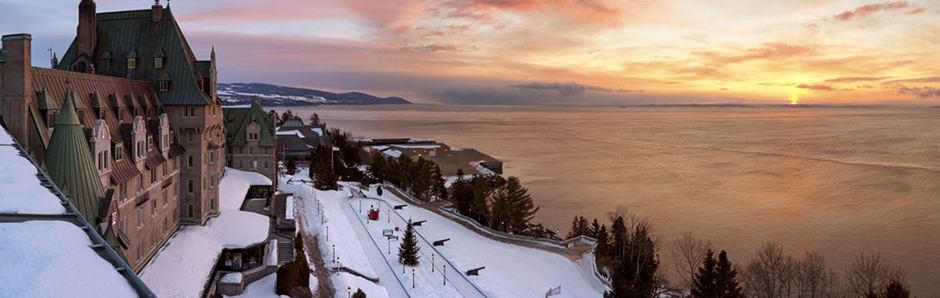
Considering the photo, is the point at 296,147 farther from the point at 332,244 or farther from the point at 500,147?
the point at 500,147

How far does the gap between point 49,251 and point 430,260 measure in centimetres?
3153

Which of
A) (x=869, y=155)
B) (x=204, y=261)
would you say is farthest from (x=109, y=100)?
(x=869, y=155)

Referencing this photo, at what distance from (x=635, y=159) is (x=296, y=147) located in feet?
235

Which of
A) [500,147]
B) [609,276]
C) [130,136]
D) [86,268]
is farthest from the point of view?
[500,147]

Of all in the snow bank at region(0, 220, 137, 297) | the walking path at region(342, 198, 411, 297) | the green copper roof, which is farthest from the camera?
the green copper roof

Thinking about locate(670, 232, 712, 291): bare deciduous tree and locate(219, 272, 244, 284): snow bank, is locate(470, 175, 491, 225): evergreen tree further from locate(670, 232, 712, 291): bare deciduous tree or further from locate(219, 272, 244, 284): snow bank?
locate(219, 272, 244, 284): snow bank

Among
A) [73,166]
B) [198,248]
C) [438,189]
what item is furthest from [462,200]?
[73,166]

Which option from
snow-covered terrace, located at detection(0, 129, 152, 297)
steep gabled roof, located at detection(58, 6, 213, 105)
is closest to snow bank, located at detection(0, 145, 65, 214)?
snow-covered terrace, located at detection(0, 129, 152, 297)

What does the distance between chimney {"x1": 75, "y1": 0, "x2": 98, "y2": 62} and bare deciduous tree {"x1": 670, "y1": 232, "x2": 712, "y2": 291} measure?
4236cm

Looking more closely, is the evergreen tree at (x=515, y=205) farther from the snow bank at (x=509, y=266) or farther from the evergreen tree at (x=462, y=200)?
the evergreen tree at (x=462, y=200)

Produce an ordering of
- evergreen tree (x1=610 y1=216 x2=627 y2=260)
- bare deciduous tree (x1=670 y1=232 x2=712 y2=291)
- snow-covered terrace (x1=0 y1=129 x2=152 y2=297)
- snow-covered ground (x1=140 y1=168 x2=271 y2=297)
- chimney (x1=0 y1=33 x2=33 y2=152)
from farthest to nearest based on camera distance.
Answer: evergreen tree (x1=610 y1=216 x2=627 y2=260)
bare deciduous tree (x1=670 y1=232 x2=712 y2=291)
snow-covered ground (x1=140 y1=168 x2=271 y2=297)
chimney (x1=0 y1=33 x2=33 y2=152)
snow-covered terrace (x1=0 y1=129 x2=152 y2=297)

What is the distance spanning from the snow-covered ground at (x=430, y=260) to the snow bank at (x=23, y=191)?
56.0 feet

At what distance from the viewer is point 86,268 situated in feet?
38.1

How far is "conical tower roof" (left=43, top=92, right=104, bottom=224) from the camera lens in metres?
19.9
